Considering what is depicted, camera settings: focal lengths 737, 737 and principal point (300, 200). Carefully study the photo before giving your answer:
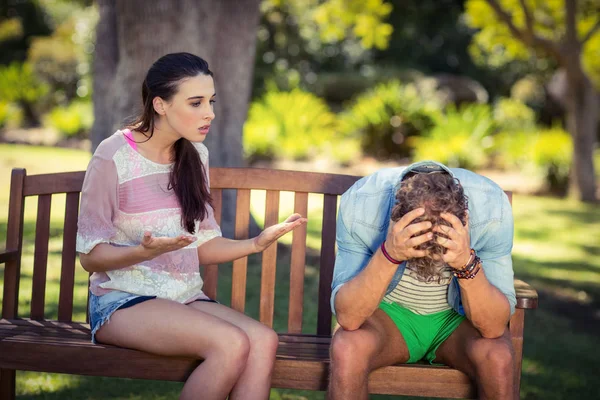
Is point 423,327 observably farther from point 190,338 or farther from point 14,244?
point 14,244

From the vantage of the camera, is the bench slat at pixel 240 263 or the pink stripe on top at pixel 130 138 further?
the bench slat at pixel 240 263

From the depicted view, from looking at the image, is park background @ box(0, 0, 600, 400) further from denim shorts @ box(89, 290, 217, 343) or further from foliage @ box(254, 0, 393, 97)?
denim shorts @ box(89, 290, 217, 343)

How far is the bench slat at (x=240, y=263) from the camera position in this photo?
10.9ft

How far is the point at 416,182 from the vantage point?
8.12 ft

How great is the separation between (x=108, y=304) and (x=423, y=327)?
3.96 feet

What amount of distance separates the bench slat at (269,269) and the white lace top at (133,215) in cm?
42

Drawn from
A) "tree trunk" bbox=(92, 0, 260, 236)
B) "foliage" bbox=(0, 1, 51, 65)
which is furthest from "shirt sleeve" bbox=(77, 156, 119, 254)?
"foliage" bbox=(0, 1, 51, 65)

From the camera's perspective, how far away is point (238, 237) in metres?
3.37

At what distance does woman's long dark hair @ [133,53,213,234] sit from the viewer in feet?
9.43

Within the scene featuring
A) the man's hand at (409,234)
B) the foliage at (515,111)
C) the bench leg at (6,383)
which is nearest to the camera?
the man's hand at (409,234)

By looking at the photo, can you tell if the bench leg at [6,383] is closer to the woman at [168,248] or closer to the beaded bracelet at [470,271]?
the woman at [168,248]

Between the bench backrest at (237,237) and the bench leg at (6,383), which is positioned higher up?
the bench backrest at (237,237)

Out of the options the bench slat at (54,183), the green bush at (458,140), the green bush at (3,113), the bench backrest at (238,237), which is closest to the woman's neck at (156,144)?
the bench backrest at (238,237)

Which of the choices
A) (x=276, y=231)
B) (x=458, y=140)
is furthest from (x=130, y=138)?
Result: (x=458, y=140)
